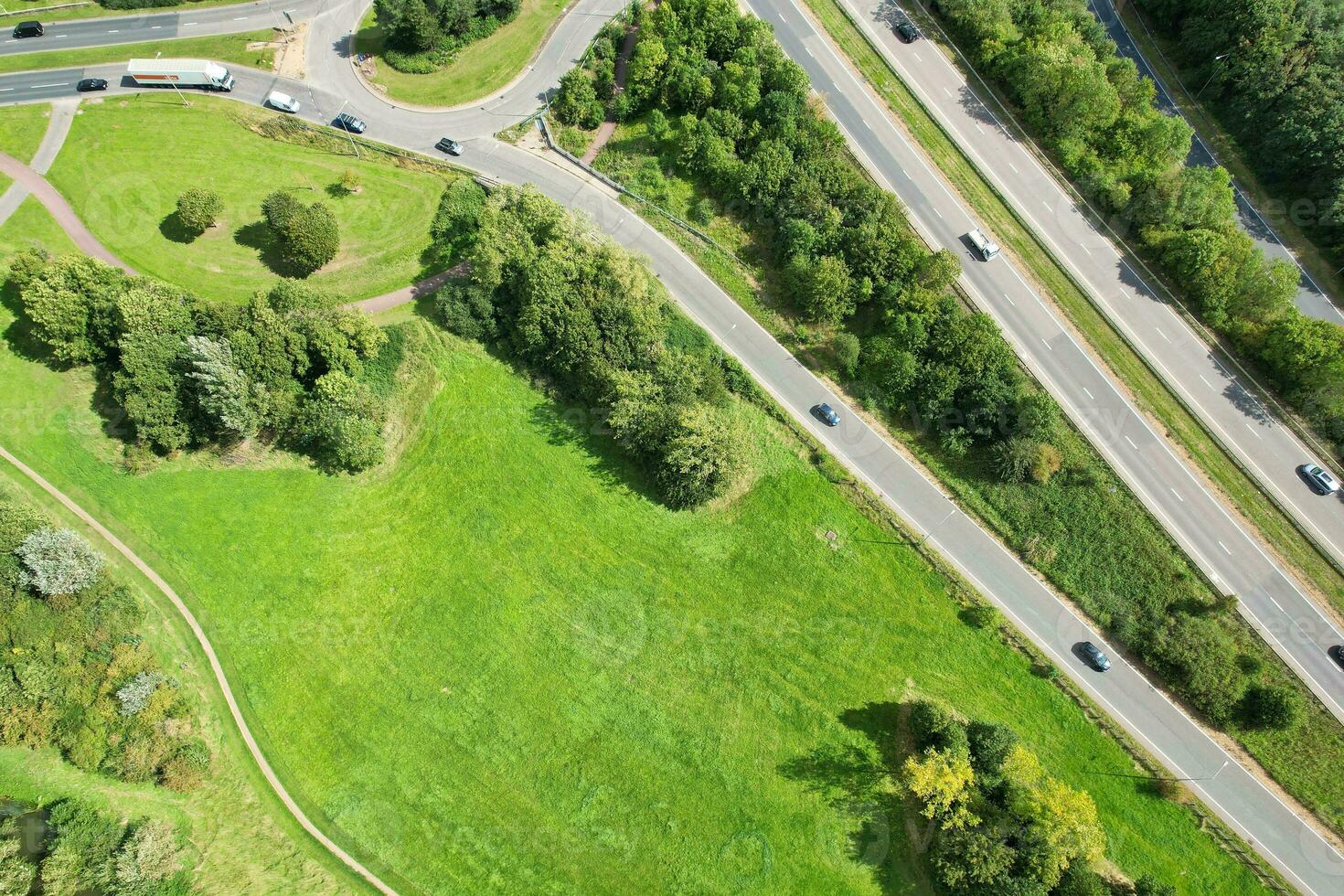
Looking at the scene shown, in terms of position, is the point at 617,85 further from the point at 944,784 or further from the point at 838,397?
the point at 944,784

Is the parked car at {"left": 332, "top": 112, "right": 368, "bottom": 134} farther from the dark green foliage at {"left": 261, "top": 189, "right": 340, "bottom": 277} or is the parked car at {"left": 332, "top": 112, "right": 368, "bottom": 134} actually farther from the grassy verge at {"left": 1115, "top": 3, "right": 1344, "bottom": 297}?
the grassy verge at {"left": 1115, "top": 3, "right": 1344, "bottom": 297}

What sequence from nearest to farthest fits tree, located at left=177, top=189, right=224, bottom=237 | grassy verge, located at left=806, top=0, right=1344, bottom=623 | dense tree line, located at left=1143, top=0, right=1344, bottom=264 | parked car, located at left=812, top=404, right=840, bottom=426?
grassy verge, located at left=806, top=0, right=1344, bottom=623
parked car, located at left=812, top=404, right=840, bottom=426
tree, located at left=177, top=189, right=224, bottom=237
dense tree line, located at left=1143, top=0, right=1344, bottom=264

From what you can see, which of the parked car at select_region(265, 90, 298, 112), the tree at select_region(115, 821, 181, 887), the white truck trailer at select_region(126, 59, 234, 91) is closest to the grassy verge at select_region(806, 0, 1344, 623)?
the parked car at select_region(265, 90, 298, 112)

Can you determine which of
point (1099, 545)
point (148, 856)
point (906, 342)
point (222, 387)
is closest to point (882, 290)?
point (906, 342)

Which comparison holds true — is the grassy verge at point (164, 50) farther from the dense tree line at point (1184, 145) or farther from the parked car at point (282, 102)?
the dense tree line at point (1184, 145)

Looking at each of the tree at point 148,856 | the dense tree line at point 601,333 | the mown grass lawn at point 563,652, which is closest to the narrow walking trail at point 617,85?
the dense tree line at point 601,333

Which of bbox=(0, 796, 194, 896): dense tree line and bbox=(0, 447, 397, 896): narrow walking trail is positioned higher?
bbox=(0, 447, 397, 896): narrow walking trail
